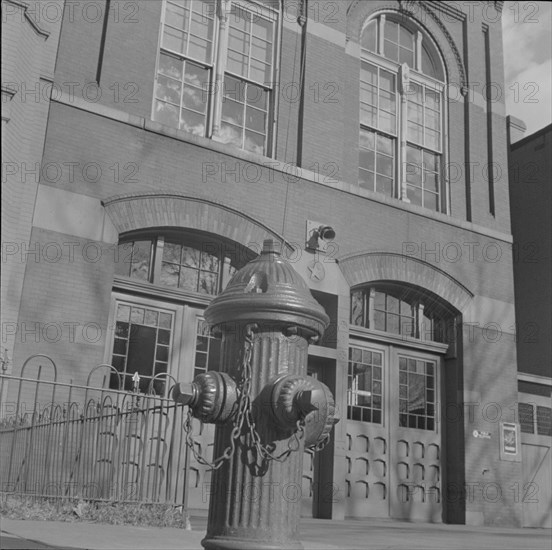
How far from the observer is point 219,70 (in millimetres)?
12734

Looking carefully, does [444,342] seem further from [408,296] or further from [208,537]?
[208,537]

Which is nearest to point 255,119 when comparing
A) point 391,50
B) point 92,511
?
point 391,50

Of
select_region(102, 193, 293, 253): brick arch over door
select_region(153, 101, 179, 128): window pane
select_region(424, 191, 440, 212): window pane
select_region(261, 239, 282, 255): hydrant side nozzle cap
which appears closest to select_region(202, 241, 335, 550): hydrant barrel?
select_region(261, 239, 282, 255): hydrant side nozzle cap

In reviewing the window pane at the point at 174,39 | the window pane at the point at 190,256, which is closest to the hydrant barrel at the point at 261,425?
the window pane at the point at 190,256

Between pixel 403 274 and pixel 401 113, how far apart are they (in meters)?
3.42

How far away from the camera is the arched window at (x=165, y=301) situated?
11.0 metres

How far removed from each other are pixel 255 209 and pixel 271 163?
88 centimetres

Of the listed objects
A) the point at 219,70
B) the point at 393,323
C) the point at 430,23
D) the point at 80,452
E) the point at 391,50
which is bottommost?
the point at 80,452

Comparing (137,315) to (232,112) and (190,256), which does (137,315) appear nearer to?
(190,256)

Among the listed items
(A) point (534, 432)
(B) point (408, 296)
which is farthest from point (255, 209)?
(A) point (534, 432)

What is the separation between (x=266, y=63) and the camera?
43.9ft

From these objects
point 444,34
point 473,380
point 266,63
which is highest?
point 444,34

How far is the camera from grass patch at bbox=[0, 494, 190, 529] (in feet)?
21.1

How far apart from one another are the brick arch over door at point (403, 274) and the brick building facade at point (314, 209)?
42mm
